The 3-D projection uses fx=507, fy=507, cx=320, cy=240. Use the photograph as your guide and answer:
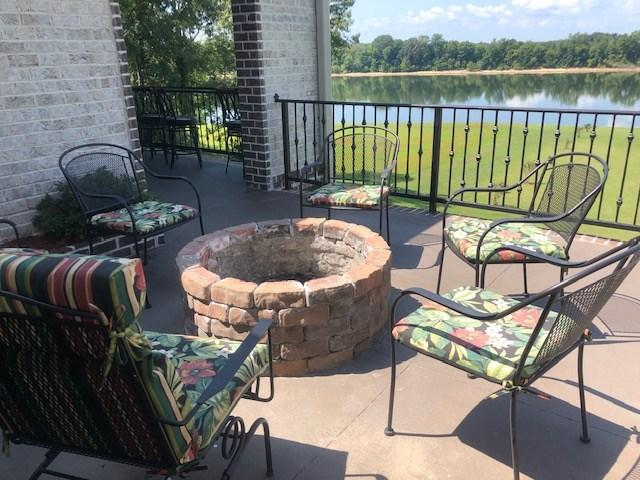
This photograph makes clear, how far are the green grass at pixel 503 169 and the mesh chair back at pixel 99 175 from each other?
219cm

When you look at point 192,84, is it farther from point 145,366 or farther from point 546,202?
point 145,366

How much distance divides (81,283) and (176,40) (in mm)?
10164

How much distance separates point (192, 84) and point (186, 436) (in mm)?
10665

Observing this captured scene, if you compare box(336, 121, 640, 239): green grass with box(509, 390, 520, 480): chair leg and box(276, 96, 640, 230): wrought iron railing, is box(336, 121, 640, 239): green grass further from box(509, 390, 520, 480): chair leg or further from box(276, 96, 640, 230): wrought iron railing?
box(509, 390, 520, 480): chair leg

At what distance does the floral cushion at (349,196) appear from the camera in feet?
11.3

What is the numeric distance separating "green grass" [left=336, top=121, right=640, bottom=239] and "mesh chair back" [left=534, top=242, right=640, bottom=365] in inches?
84.1

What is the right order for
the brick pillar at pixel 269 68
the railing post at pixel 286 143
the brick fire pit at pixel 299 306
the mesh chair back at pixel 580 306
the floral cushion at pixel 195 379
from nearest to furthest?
the floral cushion at pixel 195 379 → the mesh chair back at pixel 580 306 → the brick fire pit at pixel 299 306 → the brick pillar at pixel 269 68 → the railing post at pixel 286 143

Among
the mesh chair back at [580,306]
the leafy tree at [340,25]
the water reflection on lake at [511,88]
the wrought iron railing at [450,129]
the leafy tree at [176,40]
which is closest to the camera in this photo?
the mesh chair back at [580,306]

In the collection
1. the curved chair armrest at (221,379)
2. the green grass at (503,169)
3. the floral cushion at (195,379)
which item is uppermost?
the curved chair armrest at (221,379)

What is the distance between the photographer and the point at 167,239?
415 cm

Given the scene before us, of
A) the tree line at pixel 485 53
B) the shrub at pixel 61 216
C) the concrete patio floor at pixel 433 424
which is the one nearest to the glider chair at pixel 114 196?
the shrub at pixel 61 216

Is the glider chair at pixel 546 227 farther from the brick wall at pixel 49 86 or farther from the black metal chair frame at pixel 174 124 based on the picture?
the black metal chair frame at pixel 174 124

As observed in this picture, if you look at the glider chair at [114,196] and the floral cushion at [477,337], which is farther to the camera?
the glider chair at [114,196]

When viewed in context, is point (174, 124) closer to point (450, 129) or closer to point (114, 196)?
point (450, 129)
